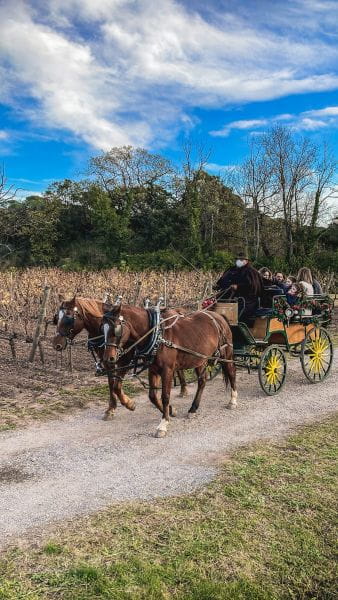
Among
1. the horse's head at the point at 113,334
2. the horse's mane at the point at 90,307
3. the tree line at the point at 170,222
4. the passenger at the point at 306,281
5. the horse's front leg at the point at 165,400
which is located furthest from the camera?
the tree line at the point at 170,222

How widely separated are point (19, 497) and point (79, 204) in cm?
3741

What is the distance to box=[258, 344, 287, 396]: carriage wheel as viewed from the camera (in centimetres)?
802

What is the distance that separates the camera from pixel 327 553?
3.66 m

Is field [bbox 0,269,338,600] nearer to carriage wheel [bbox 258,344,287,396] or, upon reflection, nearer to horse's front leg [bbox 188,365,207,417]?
horse's front leg [bbox 188,365,207,417]

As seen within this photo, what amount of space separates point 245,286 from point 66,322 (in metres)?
3.42

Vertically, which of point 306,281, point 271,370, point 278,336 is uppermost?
point 306,281

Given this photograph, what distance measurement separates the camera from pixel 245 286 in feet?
27.9

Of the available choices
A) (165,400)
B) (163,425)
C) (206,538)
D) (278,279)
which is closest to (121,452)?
(163,425)

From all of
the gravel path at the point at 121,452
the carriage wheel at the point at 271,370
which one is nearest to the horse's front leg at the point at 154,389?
the gravel path at the point at 121,452

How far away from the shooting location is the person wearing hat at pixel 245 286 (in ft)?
27.8

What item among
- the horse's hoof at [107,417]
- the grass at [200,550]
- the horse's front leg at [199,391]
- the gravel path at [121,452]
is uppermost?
the horse's front leg at [199,391]

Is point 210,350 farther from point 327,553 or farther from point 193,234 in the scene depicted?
point 193,234

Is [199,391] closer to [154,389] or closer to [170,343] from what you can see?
[154,389]

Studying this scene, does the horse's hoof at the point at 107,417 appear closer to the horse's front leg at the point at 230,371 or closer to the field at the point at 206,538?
the field at the point at 206,538
